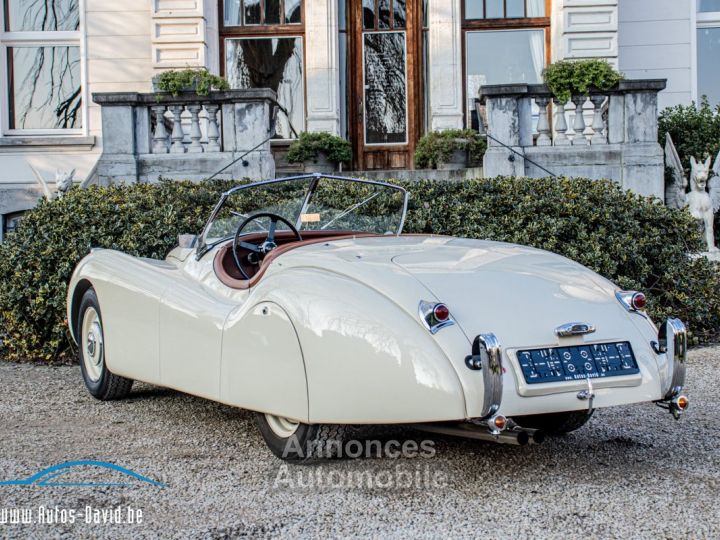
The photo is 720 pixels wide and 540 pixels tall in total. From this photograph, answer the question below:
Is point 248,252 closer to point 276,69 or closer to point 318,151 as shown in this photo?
point 318,151

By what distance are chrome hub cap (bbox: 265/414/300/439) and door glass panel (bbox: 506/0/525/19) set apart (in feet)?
36.3

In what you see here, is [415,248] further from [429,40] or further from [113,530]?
[429,40]

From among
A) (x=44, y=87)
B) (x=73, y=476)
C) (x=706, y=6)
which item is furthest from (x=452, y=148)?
(x=73, y=476)

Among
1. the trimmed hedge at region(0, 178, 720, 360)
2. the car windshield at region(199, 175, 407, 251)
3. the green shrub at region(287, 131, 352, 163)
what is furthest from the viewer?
the green shrub at region(287, 131, 352, 163)

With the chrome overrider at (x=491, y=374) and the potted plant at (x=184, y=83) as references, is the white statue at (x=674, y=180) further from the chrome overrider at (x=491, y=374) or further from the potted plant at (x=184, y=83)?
the chrome overrider at (x=491, y=374)

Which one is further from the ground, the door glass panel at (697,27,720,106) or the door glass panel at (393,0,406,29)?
the door glass panel at (393,0,406,29)

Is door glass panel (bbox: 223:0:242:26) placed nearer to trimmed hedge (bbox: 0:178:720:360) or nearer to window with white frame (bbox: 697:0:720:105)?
trimmed hedge (bbox: 0:178:720:360)

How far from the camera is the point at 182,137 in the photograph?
33.3 ft

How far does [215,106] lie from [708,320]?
19.8 ft

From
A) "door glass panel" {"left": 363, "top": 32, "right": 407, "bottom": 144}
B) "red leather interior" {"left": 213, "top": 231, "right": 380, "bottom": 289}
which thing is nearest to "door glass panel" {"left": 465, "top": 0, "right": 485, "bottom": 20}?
"door glass panel" {"left": 363, "top": 32, "right": 407, "bottom": 144}

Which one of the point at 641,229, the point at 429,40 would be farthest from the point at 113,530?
the point at 429,40

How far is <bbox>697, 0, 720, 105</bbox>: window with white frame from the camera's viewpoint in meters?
13.8

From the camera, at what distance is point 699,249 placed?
24.6ft

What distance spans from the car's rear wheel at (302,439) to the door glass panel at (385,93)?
9869mm
